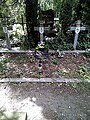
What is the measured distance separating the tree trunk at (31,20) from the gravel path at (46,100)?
6.66 ft

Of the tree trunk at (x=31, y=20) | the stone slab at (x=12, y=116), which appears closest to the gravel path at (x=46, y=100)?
the stone slab at (x=12, y=116)

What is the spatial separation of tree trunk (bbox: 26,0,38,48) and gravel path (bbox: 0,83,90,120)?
2.03m

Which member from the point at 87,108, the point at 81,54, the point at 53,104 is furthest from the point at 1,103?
the point at 81,54

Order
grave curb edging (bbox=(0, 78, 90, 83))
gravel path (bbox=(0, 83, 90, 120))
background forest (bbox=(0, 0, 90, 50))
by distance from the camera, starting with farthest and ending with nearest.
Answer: background forest (bbox=(0, 0, 90, 50)), grave curb edging (bbox=(0, 78, 90, 83)), gravel path (bbox=(0, 83, 90, 120))

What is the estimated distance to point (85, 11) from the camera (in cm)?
578

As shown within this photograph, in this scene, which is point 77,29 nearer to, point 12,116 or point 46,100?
point 46,100

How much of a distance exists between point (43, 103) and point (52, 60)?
179 cm

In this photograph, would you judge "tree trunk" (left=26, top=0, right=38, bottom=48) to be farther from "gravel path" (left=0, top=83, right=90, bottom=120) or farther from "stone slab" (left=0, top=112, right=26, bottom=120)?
"stone slab" (left=0, top=112, right=26, bottom=120)

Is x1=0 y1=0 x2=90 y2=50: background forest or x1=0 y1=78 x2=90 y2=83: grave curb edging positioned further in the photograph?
x1=0 y1=0 x2=90 y2=50: background forest

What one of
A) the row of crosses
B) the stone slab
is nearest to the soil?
the row of crosses

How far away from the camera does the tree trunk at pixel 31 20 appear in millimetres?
5160

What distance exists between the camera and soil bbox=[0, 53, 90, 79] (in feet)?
14.7

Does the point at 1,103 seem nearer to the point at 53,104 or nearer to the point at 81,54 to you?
the point at 53,104

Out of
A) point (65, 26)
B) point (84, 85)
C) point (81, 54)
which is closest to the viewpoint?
point (84, 85)
